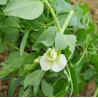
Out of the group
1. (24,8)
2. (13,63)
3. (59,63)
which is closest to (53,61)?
(59,63)

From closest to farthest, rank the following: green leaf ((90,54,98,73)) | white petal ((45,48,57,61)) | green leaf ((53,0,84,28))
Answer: white petal ((45,48,57,61)) < green leaf ((53,0,84,28)) < green leaf ((90,54,98,73))

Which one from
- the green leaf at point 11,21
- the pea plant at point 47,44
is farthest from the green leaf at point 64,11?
the green leaf at point 11,21

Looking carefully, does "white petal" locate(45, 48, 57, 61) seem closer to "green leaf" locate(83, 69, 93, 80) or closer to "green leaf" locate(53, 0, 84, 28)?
"green leaf" locate(53, 0, 84, 28)

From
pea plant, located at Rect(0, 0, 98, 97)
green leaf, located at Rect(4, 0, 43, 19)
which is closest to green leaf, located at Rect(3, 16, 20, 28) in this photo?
pea plant, located at Rect(0, 0, 98, 97)

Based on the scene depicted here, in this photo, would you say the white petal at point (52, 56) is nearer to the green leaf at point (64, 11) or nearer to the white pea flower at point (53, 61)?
the white pea flower at point (53, 61)

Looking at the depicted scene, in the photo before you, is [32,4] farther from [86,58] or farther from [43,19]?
[86,58]

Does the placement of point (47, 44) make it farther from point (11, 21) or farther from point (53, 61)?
point (11, 21)

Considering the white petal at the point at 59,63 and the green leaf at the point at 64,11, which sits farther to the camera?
the green leaf at the point at 64,11
